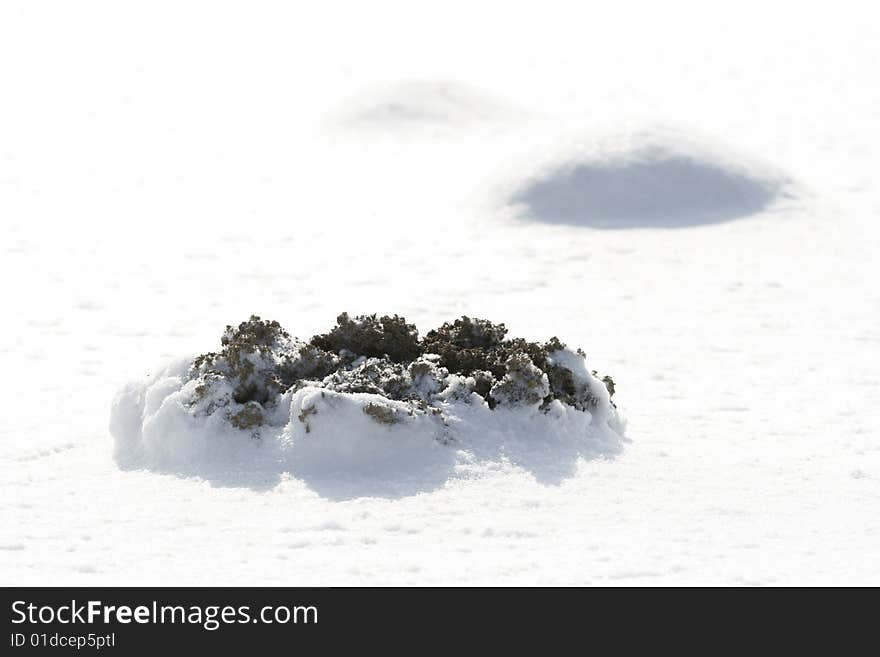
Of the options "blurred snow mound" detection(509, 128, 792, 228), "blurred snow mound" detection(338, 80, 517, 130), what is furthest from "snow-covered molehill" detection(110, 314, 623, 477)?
"blurred snow mound" detection(338, 80, 517, 130)

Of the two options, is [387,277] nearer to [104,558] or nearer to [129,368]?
[129,368]

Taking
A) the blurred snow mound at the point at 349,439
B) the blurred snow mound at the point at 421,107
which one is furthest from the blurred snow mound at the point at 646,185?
the blurred snow mound at the point at 349,439

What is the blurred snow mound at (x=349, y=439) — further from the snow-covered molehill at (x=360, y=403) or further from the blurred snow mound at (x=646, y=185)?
the blurred snow mound at (x=646, y=185)

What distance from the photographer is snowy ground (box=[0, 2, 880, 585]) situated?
726 centimetres

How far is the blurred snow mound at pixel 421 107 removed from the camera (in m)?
25.5

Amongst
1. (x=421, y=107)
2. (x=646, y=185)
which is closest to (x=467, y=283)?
(x=646, y=185)

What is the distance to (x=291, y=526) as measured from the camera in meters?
7.37

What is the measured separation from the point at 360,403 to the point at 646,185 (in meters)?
12.2

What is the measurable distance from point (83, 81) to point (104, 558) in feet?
82.9

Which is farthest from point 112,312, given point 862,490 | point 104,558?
point 862,490

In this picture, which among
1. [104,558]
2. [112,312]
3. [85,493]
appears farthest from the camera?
[112,312]

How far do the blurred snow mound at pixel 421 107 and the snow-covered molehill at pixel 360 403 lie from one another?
1652 cm

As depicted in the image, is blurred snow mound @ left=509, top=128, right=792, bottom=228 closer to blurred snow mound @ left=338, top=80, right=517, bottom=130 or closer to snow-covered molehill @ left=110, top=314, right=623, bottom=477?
blurred snow mound @ left=338, top=80, right=517, bottom=130

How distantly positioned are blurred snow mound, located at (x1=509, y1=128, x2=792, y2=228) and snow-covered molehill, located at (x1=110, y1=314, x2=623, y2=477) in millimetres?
10047
